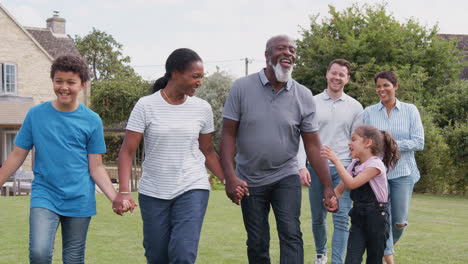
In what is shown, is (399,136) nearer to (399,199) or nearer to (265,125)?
(399,199)

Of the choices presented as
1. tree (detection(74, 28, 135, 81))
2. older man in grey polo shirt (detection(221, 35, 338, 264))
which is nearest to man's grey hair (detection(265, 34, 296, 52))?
older man in grey polo shirt (detection(221, 35, 338, 264))

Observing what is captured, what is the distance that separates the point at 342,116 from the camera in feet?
23.3

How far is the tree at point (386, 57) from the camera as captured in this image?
1254 inches

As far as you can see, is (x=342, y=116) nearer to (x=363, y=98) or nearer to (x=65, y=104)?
(x=65, y=104)

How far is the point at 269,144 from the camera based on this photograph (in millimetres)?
5391

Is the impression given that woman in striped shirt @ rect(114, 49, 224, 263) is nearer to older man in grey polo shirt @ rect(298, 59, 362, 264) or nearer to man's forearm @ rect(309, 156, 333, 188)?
man's forearm @ rect(309, 156, 333, 188)

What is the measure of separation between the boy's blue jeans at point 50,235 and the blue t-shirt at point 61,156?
6 centimetres

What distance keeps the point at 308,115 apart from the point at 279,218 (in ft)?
3.06

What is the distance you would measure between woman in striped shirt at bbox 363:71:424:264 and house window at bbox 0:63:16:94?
95.2 feet

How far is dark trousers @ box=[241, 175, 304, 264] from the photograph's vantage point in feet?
17.6

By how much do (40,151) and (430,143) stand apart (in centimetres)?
1988

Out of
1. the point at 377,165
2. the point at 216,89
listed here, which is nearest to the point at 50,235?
the point at 377,165

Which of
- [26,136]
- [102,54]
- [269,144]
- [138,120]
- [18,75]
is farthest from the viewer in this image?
[102,54]

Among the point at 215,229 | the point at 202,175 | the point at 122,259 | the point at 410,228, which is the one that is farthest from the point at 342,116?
the point at 410,228
